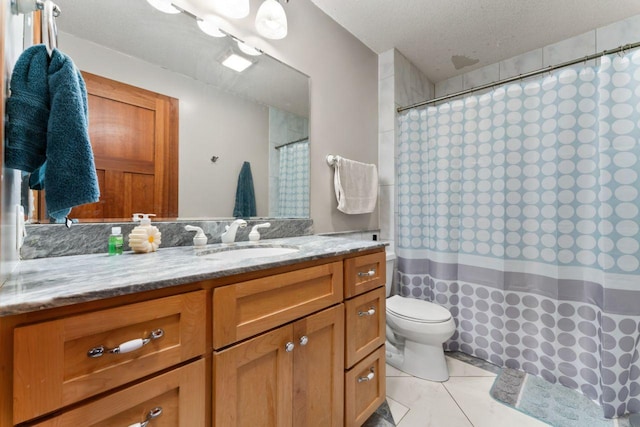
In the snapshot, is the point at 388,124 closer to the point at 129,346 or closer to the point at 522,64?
the point at 522,64

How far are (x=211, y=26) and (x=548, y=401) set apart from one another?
2.57 meters

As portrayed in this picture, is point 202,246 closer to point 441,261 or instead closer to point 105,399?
point 105,399

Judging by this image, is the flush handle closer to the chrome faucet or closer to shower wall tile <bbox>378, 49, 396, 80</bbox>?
the chrome faucet

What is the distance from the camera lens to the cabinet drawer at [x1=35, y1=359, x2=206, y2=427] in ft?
1.62

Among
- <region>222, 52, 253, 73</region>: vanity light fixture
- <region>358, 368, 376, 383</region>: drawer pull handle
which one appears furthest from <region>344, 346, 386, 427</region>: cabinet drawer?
<region>222, 52, 253, 73</region>: vanity light fixture

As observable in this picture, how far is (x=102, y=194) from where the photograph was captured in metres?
0.97

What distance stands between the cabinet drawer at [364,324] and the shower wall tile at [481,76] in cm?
227

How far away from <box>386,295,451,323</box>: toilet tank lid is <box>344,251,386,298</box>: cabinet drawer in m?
0.47

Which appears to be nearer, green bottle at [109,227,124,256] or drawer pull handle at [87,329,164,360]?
drawer pull handle at [87,329,164,360]

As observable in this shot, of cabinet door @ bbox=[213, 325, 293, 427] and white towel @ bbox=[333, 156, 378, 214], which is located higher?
white towel @ bbox=[333, 156, 378, 214]

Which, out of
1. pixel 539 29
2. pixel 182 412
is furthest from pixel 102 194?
pixel 539 29

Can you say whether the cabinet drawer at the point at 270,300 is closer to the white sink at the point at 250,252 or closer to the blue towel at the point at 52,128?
the white sink at the point at 250,252

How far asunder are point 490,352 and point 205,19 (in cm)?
254

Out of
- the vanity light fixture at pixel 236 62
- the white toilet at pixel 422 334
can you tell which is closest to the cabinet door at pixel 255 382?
the white toilet at pixel 422 334
